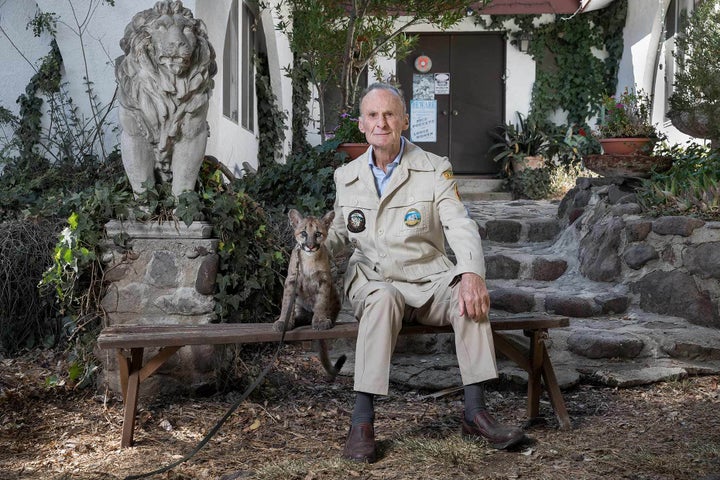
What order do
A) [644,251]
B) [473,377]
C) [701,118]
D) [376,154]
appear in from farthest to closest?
[701,118]
[644,251]
[376,154]
[473,377]

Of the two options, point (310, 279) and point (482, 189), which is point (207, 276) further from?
point (482, 189)

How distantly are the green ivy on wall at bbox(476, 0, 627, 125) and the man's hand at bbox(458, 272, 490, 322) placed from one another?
8.53 meters

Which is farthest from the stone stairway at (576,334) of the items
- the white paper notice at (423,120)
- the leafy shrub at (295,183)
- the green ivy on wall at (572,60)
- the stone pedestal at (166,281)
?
the white paper notice at (423,120)

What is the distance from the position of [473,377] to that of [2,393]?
2471mm

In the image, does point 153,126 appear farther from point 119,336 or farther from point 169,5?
point 119,336

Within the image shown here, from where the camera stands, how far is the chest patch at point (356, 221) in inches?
130

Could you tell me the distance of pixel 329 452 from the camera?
306 cm

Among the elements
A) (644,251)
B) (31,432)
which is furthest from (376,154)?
(644,251)

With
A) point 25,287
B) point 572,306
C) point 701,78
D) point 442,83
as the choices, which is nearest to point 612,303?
point 572,306

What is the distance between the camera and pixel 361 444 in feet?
9.43

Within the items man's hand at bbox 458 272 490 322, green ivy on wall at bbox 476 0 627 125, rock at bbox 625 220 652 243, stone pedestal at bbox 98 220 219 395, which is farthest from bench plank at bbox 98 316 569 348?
green ivy on wall at bbox 476 0 627 125

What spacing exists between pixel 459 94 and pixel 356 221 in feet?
27.8

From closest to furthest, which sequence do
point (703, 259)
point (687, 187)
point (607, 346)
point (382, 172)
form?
point (382, 172)
point (607, 346)
point (703, 259)
point (687, 187)

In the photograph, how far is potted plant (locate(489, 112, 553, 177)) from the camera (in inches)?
402
